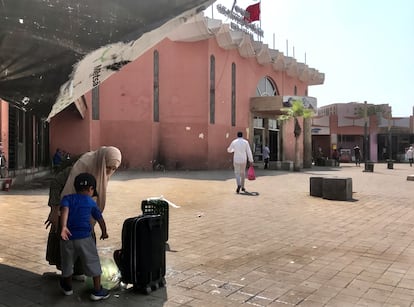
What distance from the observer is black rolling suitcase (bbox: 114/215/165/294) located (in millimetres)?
4285

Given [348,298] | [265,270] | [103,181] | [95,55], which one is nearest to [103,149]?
[103,181]

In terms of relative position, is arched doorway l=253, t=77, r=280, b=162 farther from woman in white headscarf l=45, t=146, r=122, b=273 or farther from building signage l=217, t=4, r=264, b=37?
woman in white headscarf l=45, t=146, r=122, b=273

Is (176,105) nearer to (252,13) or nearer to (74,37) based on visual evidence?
(252,13)

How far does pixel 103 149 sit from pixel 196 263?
1999mm

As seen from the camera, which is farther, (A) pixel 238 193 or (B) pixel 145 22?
(A) pixel 238 193

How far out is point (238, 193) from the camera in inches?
507

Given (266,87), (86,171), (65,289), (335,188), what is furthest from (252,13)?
(65,289)

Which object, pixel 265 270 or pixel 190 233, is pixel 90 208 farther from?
pixel 190 233

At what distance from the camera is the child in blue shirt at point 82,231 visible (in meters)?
4.03

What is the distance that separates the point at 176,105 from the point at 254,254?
1985cm

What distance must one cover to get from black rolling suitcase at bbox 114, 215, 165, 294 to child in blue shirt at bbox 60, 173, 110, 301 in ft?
0.92

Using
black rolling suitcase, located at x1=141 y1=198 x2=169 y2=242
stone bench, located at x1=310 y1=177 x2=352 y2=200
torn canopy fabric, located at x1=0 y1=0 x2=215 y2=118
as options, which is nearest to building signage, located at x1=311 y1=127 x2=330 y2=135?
stone bench, located at x1=310 y1=177 x2=352 y2=200

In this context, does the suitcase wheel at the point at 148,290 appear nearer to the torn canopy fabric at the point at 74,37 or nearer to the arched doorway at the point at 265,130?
the torn canopy fabric at the point at 74,37

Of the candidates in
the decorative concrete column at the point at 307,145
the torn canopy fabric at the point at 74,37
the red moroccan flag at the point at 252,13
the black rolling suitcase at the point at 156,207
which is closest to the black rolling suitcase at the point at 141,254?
the black rolling suitcase at the point at 156,207
